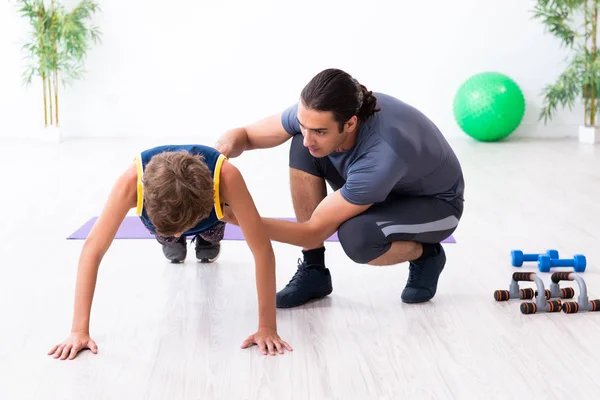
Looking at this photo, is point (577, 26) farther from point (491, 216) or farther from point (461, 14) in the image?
point (491, 216)

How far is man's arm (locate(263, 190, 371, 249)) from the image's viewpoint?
2353mm

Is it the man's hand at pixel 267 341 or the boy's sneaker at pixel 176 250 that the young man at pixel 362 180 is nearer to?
the man's hand at pixel 267 341

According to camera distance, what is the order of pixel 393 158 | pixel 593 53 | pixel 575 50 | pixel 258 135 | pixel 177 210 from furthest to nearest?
1. pixel 575 50
2. pixel 593 53
3. pixel 258 135
4. pixel 393 158
5. pixel 177 210

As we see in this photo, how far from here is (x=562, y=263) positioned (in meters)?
2.94

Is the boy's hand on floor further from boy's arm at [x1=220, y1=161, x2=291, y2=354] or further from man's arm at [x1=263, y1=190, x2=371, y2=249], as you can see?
man's arm at [x1=263, y1=190, x2=371, y2=249]

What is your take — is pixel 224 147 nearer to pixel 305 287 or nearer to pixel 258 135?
pixel 258 135

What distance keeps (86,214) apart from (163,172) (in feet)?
6.19

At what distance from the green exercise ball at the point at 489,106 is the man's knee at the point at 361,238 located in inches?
139

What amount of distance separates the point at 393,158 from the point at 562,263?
1031 millimetres

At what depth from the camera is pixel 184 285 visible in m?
2.80

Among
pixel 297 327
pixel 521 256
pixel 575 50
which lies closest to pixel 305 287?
pixel 297 327

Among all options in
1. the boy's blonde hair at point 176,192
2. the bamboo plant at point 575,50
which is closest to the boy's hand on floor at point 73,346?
the boy's blonde hair at point 176,192

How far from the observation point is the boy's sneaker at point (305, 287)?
2584 mm

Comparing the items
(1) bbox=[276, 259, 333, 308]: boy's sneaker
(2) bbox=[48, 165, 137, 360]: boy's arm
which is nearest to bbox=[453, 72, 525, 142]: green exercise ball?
(1) bbox=[276, 259, 333, 308]: boy's sneaker
